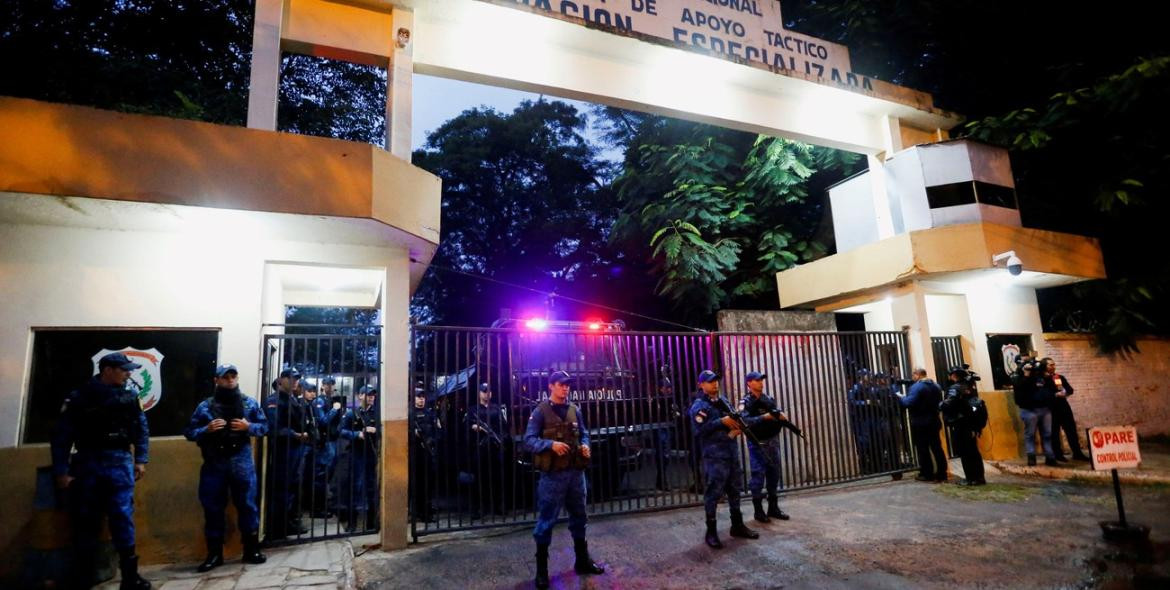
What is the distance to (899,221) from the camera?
34.9 ft

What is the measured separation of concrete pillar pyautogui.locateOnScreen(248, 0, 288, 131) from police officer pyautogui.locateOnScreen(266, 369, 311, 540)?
2.90m

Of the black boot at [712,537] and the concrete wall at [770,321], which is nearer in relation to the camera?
the black boot at [712,537]

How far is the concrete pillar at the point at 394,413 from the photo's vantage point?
6195 mm

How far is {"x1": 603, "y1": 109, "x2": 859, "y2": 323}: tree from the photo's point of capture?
12.7 meters

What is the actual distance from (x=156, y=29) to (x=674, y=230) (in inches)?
565

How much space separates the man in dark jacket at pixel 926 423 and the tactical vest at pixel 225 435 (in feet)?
29.4

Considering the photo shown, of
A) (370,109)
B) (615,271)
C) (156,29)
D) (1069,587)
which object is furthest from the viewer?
(615,271)

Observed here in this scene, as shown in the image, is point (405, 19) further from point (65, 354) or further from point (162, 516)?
point (162, 516)

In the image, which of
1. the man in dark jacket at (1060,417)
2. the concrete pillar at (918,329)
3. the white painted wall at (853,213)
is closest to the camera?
the man in dark jacket at (1060,417)

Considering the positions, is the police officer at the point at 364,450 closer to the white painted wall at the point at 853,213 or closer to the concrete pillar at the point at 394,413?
the concrete pillar at the point at 394,413

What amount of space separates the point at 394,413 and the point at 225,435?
5.27ft

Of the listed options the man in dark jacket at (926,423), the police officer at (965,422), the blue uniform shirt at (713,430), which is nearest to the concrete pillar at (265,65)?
the blue uniform shirt at (713,430)

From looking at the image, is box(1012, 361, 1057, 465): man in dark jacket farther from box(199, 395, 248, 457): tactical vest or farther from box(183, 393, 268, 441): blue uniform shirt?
box(199, 395, 248, 457): tactical vest

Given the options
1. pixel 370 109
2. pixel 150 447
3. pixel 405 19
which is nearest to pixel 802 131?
pixel 405 19
